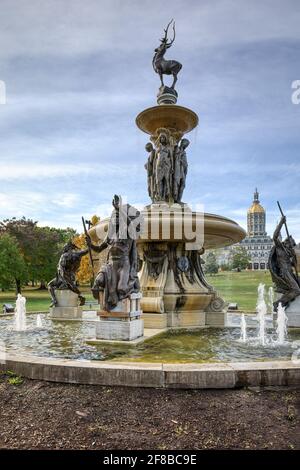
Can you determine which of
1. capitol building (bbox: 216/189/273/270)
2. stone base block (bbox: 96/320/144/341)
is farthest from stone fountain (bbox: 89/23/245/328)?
capitol building (bbox: 216/189/273/270)

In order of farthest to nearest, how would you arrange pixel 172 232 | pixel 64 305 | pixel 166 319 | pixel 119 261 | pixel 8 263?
1. pixel 8 263
2. pixel 64 305
3. pixel 166 319
4. pixel 172 232
5. pixel 119 261

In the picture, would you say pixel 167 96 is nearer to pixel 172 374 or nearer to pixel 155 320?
pixel 155 320

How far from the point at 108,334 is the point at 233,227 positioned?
4.46 m

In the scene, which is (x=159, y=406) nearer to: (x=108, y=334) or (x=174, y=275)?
(x=108, y=334)

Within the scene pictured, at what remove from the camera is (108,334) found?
718 cm

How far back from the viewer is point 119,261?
7.35 meters

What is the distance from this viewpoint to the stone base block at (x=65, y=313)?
37.4ft

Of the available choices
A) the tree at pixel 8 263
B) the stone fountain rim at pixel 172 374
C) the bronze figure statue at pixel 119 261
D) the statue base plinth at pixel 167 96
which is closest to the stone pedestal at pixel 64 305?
the bronze figure statue at pixel 119 261

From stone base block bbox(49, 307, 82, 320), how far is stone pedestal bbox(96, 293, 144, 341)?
14.2 feet

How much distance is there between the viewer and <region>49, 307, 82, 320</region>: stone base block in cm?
1141

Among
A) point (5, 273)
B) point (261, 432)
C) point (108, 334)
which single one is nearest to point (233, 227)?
point (108, 334)

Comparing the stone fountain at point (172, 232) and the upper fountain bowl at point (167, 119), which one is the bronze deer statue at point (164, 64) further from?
the upper fountain bowl at point (167, 119)

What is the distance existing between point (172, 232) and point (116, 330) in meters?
2.80

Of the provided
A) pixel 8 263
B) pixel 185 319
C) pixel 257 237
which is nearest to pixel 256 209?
pixel 257 237
